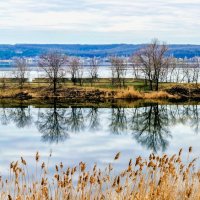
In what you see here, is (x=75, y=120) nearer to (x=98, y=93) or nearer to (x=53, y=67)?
(x=98, y=93)

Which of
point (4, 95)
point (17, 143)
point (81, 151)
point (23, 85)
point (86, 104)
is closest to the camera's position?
point (81, 151)

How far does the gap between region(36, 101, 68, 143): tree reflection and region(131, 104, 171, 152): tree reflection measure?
638 centimetres

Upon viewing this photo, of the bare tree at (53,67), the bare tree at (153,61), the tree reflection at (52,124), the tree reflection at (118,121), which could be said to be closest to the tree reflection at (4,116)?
the tree reflection at (52,124)

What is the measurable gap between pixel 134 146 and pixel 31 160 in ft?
26.4

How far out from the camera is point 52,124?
43.9m

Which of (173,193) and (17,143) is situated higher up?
(173,193)

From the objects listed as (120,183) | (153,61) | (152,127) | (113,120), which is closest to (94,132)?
(152,127)

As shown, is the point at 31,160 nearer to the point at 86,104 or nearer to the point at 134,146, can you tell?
the point at 134,146

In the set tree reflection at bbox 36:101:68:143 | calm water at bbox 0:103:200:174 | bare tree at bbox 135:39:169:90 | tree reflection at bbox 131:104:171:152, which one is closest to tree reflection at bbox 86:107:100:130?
calm water at bbox 0:103:200:174

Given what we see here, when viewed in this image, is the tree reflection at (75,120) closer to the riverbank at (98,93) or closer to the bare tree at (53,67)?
the riverbank at (98,93)

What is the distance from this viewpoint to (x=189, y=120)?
4500cm

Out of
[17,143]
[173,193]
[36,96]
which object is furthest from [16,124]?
[173,193]

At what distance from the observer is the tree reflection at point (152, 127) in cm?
3234

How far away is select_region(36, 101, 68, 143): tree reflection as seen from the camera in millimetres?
35812
